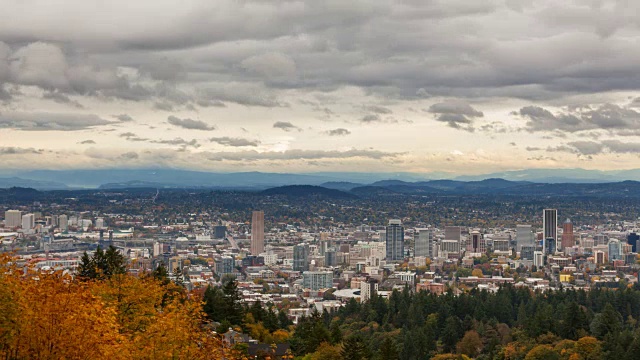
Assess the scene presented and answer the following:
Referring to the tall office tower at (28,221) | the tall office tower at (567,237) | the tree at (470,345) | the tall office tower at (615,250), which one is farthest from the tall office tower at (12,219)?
the tree at (470,345)

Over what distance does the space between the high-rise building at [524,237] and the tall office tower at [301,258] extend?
151ft

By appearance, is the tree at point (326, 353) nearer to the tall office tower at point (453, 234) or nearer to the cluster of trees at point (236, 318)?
the cluster of trees at point (236, 318)

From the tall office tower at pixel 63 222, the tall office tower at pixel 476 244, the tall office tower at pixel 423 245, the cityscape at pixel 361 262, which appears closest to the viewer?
the cityscape at pixel 361 262

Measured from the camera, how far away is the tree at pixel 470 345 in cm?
5662

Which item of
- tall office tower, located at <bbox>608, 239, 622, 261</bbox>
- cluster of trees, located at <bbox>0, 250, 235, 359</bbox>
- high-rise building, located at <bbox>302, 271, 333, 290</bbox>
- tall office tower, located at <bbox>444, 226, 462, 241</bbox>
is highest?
cluster of trees, located at <bbox>0, 250, 235, 359</bbox>

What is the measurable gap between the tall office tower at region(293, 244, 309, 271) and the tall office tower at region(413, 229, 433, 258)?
84.0 ft

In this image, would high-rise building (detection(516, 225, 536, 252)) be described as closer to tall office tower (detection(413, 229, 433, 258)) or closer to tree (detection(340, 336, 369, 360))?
tall office tower (detection(413, 229, 433, 258))

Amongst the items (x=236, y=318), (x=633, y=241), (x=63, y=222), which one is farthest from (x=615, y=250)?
(x=236, y=318)

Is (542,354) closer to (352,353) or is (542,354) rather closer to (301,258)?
(352,353)

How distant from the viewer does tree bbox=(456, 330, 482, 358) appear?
56.6 m

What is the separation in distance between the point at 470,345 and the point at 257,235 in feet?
395

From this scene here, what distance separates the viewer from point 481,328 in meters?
59.8

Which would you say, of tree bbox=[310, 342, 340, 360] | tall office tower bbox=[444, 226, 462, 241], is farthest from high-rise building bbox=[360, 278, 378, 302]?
tall office tower bbox=[444, 226, 462, 241]

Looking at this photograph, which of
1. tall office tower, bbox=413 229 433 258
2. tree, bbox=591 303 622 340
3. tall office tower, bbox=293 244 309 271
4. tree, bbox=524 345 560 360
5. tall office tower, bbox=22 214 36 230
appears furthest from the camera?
tall office tower, bbox=413 229 433 258
